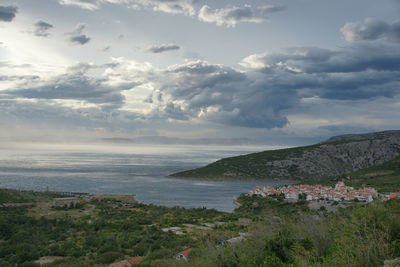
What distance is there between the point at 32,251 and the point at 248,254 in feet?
49.2

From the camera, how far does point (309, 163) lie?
14012 centimetres

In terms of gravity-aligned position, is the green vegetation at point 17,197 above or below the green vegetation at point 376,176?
above

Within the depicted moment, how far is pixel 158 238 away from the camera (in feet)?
81.5

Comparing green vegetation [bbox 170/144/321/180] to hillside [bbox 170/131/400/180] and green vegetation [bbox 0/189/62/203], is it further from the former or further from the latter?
green vegetation [bbox 0/189/62/203]

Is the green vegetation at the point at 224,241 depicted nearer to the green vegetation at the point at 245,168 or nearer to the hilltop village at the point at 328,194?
the hilltop village at the point at 328,194

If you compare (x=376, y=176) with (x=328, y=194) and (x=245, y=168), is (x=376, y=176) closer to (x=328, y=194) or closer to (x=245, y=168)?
(x=328, y=194)

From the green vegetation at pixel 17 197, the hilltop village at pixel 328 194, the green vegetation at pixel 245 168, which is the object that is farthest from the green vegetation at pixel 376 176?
the green vegetation at pixel 17 197

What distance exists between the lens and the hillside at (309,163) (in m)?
134

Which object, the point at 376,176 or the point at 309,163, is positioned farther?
the point at 309,163

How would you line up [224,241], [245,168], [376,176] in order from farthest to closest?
[245,168] → [376,176] → [224,241]

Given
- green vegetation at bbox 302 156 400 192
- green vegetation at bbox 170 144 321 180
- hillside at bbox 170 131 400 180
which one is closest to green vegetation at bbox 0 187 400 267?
green vegetation at bbox 302 156 400 192

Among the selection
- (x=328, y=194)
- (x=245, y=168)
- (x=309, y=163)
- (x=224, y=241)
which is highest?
(x=224, y=241)

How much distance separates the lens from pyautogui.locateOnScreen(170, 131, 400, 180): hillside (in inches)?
5290

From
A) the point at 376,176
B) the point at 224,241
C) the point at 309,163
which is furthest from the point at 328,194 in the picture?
the point at 309,163
